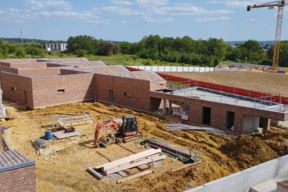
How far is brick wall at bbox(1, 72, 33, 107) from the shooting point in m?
27.7

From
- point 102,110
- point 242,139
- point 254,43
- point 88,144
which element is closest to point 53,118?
point 102,110

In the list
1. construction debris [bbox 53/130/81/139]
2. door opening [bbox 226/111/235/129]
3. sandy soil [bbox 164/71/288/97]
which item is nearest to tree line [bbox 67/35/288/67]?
sandy soil [bbox 164/71/288/97]

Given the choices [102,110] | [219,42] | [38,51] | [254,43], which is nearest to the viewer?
[102,110]

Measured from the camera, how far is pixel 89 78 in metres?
31.3

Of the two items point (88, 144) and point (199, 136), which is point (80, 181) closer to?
point (88, 144)

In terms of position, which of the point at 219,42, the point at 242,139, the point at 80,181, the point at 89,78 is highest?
the point at 219,42

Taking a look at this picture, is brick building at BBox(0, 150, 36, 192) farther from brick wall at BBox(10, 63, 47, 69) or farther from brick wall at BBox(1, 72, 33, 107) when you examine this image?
brick wall at BBox(10, 63, 47, 69)

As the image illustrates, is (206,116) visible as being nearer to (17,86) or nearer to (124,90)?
(124,90)

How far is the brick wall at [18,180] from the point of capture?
902 centimetres

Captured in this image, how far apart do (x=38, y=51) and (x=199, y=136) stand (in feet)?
255

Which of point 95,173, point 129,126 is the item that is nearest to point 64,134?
point 129,126

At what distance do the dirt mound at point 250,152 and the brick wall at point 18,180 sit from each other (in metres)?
10.7

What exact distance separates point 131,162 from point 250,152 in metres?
6.85

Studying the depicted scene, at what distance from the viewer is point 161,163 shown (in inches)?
595
